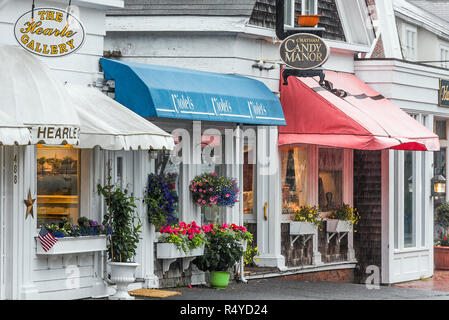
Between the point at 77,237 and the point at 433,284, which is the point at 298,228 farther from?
the point at 77,237

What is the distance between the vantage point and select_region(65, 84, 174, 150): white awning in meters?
12.4

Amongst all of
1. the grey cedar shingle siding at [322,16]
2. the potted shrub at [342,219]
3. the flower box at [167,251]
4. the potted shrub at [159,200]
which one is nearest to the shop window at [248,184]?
the potted shrub at [342,219]

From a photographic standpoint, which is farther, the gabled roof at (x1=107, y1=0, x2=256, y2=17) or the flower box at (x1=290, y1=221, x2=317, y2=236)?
the flower box at (x1=290, y1=221, x2=317, y2=236)

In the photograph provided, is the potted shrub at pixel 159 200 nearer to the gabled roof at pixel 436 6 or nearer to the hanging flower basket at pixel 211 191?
the hanging flower basket at pixel 211 191

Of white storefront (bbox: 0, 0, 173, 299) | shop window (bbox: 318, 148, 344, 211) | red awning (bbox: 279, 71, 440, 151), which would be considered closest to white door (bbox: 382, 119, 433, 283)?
shop window (bbox: 318, 148, 344, 211)

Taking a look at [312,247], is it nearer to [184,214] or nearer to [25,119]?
[184,214]

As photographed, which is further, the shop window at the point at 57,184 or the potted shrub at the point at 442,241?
the potted shrub at the point at 442,241

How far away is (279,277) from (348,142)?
2.69 meters

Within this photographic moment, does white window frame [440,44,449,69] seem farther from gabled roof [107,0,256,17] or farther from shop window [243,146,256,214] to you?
gabled roof [107,0,256,17]

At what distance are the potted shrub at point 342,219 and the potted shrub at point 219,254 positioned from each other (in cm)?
339

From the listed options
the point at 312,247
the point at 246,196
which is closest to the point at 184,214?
the point at 246,196

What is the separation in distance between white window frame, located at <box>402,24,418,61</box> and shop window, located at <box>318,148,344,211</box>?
25.4 ft

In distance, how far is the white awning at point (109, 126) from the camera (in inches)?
489

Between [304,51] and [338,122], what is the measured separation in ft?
4.43
